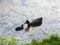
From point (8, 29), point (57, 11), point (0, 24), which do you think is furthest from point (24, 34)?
point (57, 11)

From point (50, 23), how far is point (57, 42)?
1300mm

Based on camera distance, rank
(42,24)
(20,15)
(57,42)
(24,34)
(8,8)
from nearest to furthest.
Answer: (57,42) < (24,34) < (42,24) < (20,15) < (8,8)

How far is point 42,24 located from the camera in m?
3.73

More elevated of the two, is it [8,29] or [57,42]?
[57,42]

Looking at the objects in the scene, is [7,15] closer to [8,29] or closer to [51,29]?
[8,29]

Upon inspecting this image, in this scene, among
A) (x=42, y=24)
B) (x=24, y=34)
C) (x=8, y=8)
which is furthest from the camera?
(x=8, y=8)

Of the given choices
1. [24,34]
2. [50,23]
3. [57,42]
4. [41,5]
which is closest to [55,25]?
[50,23]

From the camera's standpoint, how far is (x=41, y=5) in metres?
4.45

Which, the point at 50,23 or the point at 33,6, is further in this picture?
the point at 33,6

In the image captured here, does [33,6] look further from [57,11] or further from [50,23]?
[50,23]

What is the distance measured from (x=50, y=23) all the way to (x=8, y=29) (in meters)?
0.71

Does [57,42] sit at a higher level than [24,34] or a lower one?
higher

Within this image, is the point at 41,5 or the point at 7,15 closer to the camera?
the point at 7,15

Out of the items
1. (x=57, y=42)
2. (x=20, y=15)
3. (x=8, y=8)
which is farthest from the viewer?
(x=8, y=8)
